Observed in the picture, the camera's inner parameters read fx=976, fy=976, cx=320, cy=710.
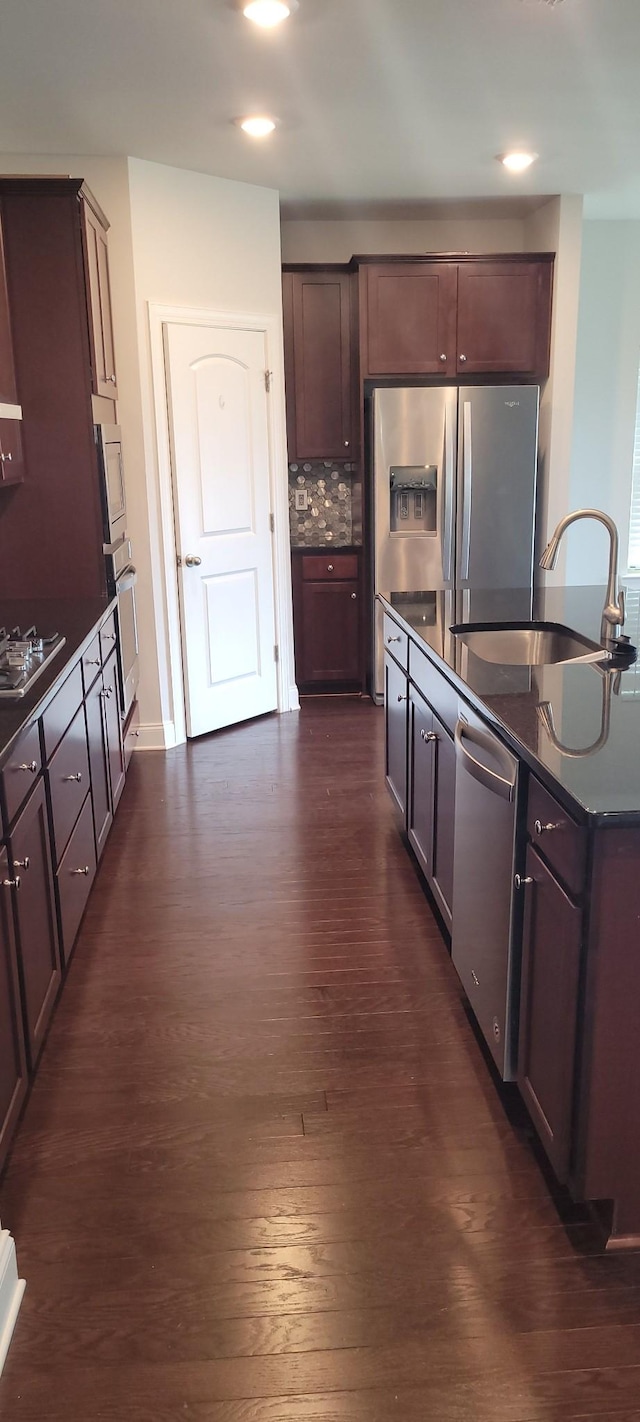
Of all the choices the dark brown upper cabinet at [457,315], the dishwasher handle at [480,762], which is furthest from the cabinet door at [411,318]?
the dishwasher handle at [480,762]

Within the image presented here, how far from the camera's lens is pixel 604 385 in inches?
231

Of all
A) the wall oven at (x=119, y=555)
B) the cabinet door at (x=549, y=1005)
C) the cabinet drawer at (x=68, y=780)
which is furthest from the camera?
the wall oven at (x=119, y=555)

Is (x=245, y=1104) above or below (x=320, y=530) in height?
below

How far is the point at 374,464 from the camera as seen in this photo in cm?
510

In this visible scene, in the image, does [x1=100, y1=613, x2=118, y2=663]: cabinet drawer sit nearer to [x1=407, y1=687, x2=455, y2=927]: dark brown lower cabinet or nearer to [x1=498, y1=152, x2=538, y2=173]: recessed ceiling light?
[x1=407, y1=687, x2=455, y2=927]: dark brown lower cabinet

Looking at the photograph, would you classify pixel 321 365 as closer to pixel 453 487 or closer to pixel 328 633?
pixel 453 487

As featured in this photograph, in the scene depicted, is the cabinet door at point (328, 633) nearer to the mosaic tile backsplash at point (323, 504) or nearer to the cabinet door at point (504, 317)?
the mosaic tile backsplash at point (323, 504)

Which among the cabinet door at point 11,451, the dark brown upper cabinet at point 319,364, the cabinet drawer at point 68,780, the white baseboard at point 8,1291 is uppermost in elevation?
the dark brown upper cabinet at point 319,364

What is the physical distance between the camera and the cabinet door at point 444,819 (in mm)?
2594

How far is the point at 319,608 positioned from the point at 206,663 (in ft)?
2.94

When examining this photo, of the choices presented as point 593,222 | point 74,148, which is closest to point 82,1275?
point 74,148

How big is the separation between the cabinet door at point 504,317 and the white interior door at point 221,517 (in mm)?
1131

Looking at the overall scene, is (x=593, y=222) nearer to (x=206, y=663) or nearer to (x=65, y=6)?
(x=206, y=663)

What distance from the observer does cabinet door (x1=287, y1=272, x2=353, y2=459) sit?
5195mm
